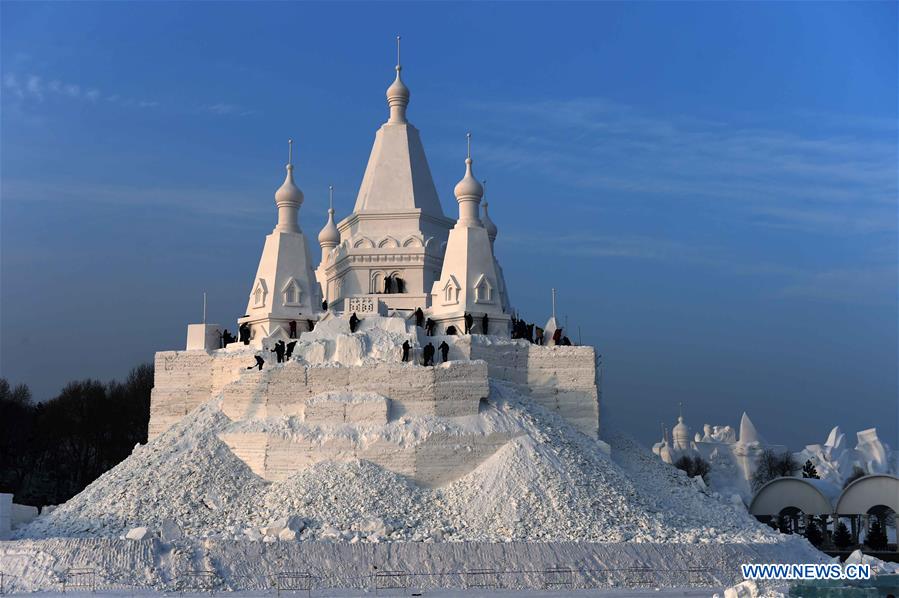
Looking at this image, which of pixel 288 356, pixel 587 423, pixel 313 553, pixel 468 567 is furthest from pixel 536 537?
pixel 288 356

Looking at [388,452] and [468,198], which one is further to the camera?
[468,198]

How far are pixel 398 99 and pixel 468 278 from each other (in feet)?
33.7

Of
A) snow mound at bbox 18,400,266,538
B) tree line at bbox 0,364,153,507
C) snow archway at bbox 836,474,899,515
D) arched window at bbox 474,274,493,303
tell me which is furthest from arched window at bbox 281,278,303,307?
snow archway at bbox 836,474,899,515

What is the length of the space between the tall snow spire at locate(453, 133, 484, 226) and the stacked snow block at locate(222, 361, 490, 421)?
8.87m

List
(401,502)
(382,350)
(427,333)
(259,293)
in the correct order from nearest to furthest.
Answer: (401,502) < (382,350) < (427,333) < (259,293)

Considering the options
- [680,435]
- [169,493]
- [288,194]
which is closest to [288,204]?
[288,194]

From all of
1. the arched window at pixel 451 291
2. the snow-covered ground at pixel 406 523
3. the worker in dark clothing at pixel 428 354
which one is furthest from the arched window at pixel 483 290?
the worker in dark clothing at pixel 428 354

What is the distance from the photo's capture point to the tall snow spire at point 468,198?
43.5 m

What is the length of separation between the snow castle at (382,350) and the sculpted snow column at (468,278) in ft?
0.16

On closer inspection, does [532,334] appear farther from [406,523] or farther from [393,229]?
[406,523]

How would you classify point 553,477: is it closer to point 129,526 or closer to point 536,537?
point 536,537

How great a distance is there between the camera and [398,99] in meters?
48.8

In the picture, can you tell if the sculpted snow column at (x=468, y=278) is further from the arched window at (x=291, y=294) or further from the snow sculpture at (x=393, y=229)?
the arched window at (x=291, y=294)

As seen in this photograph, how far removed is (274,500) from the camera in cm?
3294
